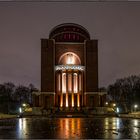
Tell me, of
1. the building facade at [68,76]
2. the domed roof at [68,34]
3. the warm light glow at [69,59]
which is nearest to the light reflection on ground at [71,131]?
the building facade at [68,76]

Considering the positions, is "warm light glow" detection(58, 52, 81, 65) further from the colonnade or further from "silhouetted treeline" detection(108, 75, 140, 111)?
"silhouetted treeline" detection(108, 75, 140, 111)

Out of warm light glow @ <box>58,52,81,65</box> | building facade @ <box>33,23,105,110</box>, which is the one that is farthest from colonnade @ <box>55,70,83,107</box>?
warm light glow @ <box>58,52,81,65</box>

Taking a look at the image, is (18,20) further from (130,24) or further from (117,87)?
(117,87)

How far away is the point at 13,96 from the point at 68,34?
17722mm

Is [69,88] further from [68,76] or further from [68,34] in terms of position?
[68,34]

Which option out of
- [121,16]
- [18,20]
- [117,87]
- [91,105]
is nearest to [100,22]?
[121,16]

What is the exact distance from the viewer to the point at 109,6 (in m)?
19.3

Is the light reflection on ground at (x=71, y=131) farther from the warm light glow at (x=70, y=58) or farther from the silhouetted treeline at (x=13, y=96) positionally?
the silhouetted treeline at (x=13, y=96)

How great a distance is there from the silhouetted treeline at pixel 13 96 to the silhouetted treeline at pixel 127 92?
13198 mm

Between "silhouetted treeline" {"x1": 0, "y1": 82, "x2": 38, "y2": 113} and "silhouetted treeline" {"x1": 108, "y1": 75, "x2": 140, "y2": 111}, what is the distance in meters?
13.2

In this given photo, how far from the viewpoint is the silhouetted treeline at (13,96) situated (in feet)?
186

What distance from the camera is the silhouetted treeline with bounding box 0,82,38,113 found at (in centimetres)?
5659

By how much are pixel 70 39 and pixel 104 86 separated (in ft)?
28.5

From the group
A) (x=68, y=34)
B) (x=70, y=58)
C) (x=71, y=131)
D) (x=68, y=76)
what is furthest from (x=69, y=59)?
(x=71, y=131)
